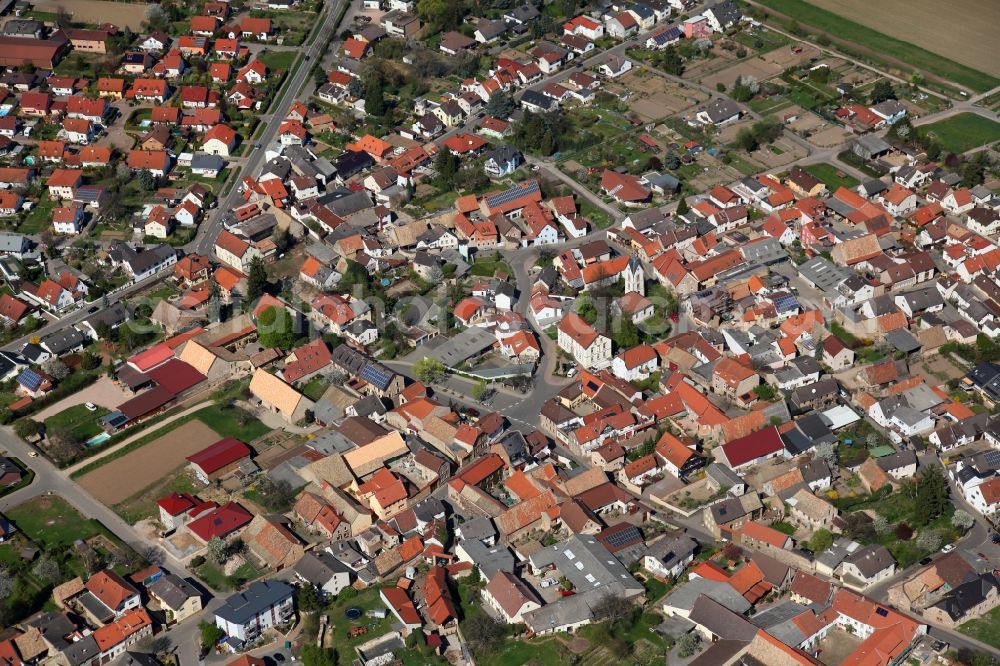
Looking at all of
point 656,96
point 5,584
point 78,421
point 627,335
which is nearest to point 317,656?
point 5,584

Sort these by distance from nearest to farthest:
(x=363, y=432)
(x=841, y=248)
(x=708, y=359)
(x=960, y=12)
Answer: (x=363, y=432) → (x=708, y=359) → (x=841, y=248) → (x=960, y=12)

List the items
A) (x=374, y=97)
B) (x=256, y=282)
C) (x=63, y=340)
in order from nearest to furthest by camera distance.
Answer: (x=63, y=340) → (x=256, y=282) → (x=374, y=97)

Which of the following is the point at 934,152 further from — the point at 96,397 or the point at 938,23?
the point at 96,397

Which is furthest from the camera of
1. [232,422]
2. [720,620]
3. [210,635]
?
[232,422]

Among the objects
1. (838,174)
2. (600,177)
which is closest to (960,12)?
(838,174)

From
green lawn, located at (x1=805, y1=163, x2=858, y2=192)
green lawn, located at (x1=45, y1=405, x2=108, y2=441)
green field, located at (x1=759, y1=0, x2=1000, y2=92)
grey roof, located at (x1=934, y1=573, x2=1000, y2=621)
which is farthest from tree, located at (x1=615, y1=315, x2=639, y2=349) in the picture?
green field, located at (x1=759, y1=0, x2=1000, y2=92)

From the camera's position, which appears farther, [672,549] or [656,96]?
[656,96]

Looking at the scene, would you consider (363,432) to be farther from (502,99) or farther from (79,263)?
(502,99)
